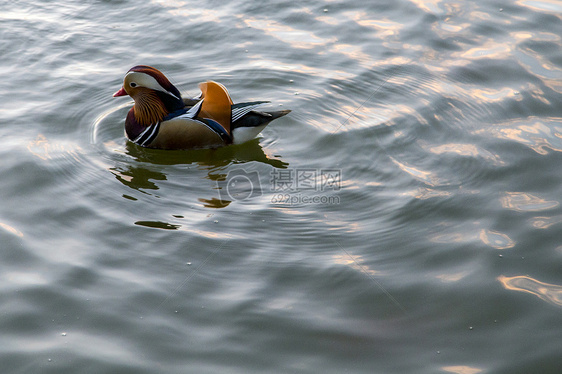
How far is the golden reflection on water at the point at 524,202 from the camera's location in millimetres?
5406

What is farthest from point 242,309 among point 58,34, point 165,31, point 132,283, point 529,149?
point 58,34

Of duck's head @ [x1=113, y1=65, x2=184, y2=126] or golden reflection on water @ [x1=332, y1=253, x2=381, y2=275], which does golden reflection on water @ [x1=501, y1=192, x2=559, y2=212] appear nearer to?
golden reflection on water @ [x1=332, y1=253, x2=381, y2=275]

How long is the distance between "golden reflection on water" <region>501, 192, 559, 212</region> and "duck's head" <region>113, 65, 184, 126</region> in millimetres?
3942

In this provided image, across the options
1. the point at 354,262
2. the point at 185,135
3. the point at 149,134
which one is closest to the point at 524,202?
the point at 354,262

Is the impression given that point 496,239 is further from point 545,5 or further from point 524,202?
point 545,5

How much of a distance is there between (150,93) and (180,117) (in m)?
0.47

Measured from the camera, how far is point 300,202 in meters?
5.81

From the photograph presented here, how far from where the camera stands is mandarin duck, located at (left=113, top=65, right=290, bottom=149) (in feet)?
21.9

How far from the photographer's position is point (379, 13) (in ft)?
31.6

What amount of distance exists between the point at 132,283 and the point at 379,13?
689 centimetres

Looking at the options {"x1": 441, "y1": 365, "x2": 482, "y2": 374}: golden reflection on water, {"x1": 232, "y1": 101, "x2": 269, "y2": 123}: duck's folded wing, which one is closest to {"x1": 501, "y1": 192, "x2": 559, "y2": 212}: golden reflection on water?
{"x1": 441, "y1": 365, "x2": 482, "y2": 374}: golden reflection on water

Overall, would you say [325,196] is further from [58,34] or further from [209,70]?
[58,34]

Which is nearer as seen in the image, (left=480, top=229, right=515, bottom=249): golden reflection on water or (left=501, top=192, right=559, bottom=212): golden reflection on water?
(left=480, top=229, right=515, bottom=249): golden reflection on water

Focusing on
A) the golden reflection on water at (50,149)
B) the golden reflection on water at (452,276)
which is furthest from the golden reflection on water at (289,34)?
the golden reflection on water at (452,276)
